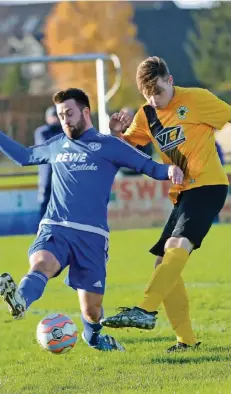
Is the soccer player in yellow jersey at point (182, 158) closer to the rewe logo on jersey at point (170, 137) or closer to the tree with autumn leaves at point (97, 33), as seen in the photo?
the rewe logo on jersey at point (170, 137)

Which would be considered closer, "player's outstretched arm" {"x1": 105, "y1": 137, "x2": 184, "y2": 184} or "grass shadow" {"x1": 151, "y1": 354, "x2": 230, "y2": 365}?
"player's outstretched arm" {"x1": 105, "y1": 137, "x2": 184, "y2": 184}

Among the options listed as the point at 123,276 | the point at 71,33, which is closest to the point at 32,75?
the point at 71,33

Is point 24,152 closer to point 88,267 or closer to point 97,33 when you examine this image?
point 88,267

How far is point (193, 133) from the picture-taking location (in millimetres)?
7348

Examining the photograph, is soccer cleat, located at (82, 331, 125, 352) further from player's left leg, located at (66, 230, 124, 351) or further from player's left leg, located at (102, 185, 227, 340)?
player's left leg, located at (102, 185, 227, 340)

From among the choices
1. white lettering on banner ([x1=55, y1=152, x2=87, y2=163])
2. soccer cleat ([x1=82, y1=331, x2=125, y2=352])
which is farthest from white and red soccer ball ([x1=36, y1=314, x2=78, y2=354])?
white lettering on banner ([x1=55, y1=152, x2=87, y2=163])

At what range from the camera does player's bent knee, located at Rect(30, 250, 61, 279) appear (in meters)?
7.01

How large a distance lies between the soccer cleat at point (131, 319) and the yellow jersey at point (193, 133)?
1.13m

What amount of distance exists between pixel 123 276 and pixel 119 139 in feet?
17.8

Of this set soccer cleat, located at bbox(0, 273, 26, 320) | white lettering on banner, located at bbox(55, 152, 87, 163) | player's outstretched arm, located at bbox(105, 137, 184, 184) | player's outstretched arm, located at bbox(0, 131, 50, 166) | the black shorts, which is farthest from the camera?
player's outstretched arm, located at bbox(0, 131, 50, 166)

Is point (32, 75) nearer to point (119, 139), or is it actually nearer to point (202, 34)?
point (202, 34)

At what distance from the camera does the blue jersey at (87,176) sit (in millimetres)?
7219

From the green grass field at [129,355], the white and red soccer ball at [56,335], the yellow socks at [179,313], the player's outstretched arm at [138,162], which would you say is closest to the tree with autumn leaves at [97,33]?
the green grass field at [129,355]

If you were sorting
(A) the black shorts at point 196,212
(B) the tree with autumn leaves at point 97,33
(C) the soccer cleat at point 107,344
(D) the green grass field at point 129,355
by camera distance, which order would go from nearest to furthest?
(D) the green grass field at point 129,355, (A) the black shorts at point 196,212, (C) the soccer cleat at point 107,344, (B) the tree with autumn leaves at point 97,33
